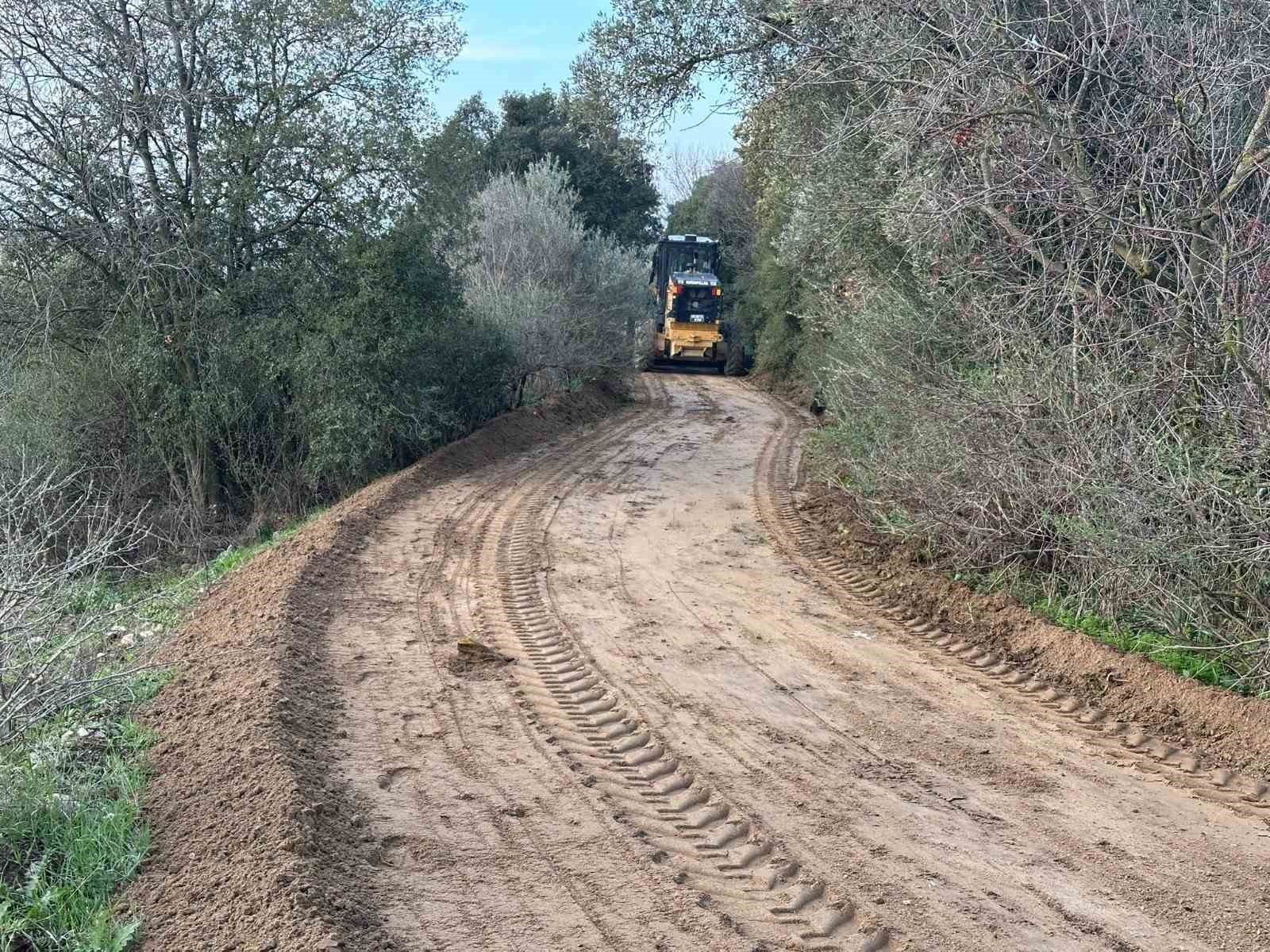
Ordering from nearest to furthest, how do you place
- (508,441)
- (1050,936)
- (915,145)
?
(1050,936)
(915,145)
(508,441)

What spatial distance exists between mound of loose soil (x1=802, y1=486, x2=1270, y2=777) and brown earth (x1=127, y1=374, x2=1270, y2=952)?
0.02m

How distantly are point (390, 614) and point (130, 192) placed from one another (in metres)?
9.55

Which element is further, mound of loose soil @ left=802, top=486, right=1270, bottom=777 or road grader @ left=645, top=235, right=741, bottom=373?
road grader @ left=645, top=235, right=741, bottom=373

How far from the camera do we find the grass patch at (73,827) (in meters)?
4.05

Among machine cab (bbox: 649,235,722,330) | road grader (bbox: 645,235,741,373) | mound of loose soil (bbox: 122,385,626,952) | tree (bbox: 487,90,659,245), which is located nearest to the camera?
mound of loose soil (bbox: 122,385,626,952)

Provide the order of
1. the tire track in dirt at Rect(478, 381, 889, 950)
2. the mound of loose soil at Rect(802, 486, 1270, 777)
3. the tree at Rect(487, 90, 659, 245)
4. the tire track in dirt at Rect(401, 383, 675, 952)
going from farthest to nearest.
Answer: the tree at Rect(487, 90, 659, 245)
the mound of loose soil at Rect(802, 486, 1270, 777)
the tire track in dirt at Rect(401, 383, 675, 952)
the tire track in dirt at Rect(478, 381, 889, 950)

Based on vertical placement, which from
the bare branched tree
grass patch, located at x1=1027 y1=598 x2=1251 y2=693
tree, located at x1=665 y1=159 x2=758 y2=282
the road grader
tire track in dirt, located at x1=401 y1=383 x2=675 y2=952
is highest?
tree, located at x1=665 y1=159 x2=758 y2=282

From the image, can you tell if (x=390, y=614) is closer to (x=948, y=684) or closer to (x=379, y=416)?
(x=948, y=684)

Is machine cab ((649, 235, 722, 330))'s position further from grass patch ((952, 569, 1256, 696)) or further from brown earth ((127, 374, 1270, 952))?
grass patch ((952, 569, 1256, 696))

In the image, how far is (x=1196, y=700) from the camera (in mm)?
6520

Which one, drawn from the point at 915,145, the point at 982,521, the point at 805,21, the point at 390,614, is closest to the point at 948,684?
the point at 982,521

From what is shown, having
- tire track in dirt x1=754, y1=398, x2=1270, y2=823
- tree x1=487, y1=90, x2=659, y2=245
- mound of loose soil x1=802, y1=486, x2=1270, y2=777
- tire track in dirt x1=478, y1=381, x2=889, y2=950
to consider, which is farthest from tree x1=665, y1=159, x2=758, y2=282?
tire track in dirt x1=478, y1=381, x2=889, y2=950

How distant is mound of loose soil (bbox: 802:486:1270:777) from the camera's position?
243 inches

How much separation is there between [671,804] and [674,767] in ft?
1.44
